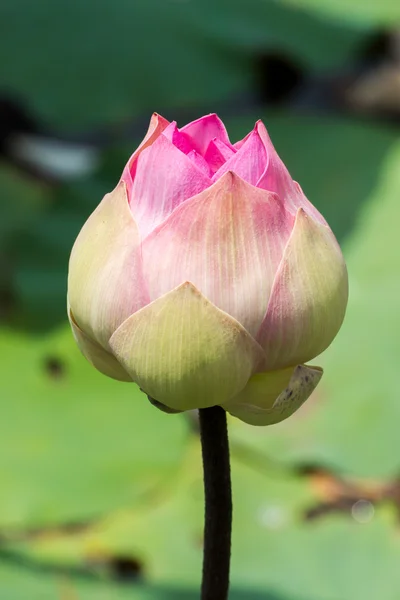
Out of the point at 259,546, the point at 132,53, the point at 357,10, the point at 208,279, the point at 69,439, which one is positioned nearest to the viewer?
the point at 208,279

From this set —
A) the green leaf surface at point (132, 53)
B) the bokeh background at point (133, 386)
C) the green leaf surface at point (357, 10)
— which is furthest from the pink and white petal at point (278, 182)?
the green leaf surface at point (357, 10)

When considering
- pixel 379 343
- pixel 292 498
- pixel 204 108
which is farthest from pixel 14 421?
pixel 204 108

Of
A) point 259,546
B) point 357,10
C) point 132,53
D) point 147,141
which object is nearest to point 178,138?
point 147,141

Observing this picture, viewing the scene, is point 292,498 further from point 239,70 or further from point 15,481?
point 239,70

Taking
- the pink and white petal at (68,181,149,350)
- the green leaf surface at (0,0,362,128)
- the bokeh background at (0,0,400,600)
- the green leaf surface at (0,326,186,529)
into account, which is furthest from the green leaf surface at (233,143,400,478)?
the pink and white petal at (68,181,149,350)

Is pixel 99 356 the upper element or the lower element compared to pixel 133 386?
lower

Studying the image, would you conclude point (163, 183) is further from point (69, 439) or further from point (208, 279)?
point (69, 439)
